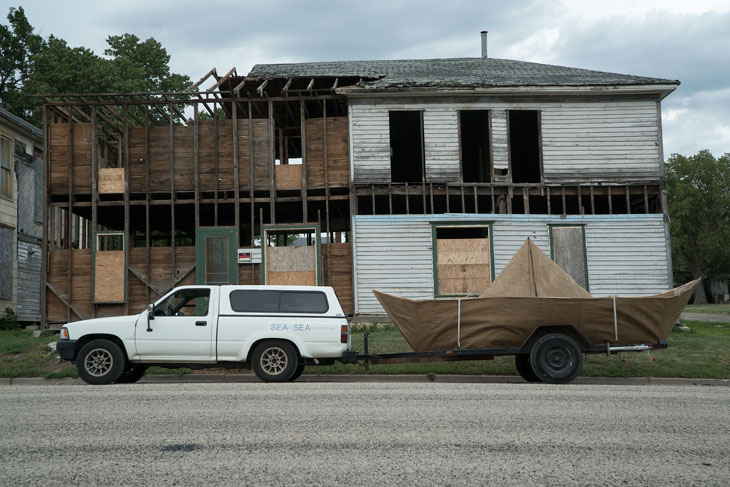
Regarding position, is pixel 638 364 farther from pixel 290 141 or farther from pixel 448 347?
pixel 290 141

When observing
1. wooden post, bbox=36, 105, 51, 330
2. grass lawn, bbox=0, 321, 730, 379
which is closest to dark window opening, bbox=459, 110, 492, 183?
grass lawn, bbox=0, 321, 730, 379

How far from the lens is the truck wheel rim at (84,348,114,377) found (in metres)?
10.7

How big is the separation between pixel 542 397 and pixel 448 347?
7.49 ft

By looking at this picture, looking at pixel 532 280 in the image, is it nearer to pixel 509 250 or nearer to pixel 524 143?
pixel 509 250

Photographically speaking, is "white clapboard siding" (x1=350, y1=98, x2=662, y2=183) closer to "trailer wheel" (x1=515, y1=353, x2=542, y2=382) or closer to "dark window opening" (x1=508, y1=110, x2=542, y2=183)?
"dark window opening" (x1=508, y1=110, x2=542, y2=183)

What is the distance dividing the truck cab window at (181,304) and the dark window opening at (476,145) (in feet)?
43.9

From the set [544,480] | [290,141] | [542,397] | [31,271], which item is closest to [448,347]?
[542,397]

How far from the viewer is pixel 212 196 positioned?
69.7 ft

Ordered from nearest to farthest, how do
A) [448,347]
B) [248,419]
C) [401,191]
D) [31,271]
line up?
[248,419] → [448,347] → [401,191] → [31,271]

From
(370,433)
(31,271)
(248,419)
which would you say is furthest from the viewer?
(31,271)

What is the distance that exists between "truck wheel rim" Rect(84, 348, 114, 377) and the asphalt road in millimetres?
1461

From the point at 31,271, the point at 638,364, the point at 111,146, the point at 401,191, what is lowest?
the point at 638,364

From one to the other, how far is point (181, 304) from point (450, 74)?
14773 millimetres

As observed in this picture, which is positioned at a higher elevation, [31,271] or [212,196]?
[212,196]
